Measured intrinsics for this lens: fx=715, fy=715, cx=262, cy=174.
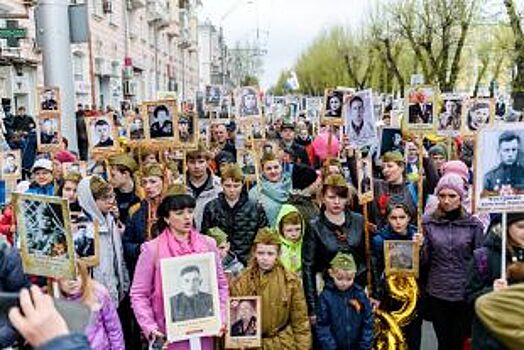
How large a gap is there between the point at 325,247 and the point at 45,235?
2.15 meters

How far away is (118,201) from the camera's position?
648cm

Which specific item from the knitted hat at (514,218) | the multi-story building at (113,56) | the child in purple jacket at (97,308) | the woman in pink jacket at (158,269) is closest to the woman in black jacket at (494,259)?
the knitted hat at (514,218)

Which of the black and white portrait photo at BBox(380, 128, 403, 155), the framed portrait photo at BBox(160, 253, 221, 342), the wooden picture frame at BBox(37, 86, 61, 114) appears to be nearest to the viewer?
the framed portrait photo at BBox(160, 253, 221, 342)

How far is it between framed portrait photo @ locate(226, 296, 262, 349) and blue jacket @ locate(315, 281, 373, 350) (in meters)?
0.53

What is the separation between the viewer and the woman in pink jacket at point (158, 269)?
4.41 m

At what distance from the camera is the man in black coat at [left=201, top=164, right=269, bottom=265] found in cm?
567

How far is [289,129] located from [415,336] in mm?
7042

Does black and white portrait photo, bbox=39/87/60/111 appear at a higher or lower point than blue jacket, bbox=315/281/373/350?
higher

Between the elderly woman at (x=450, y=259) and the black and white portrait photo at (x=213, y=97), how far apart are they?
890 centimetres

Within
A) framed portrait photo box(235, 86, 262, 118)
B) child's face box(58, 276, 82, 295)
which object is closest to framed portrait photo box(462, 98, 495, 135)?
framed portrait photo box(235, 86, 262, 118)

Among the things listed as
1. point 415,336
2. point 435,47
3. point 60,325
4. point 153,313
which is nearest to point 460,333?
point 415,336

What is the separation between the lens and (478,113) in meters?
9.25

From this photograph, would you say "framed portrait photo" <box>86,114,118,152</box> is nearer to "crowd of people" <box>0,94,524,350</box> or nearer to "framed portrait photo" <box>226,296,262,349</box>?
"crowd of people" <box>0,94,524,350</box>

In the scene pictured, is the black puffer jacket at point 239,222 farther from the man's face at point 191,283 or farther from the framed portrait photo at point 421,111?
the framed portrait photo at point 421,111
